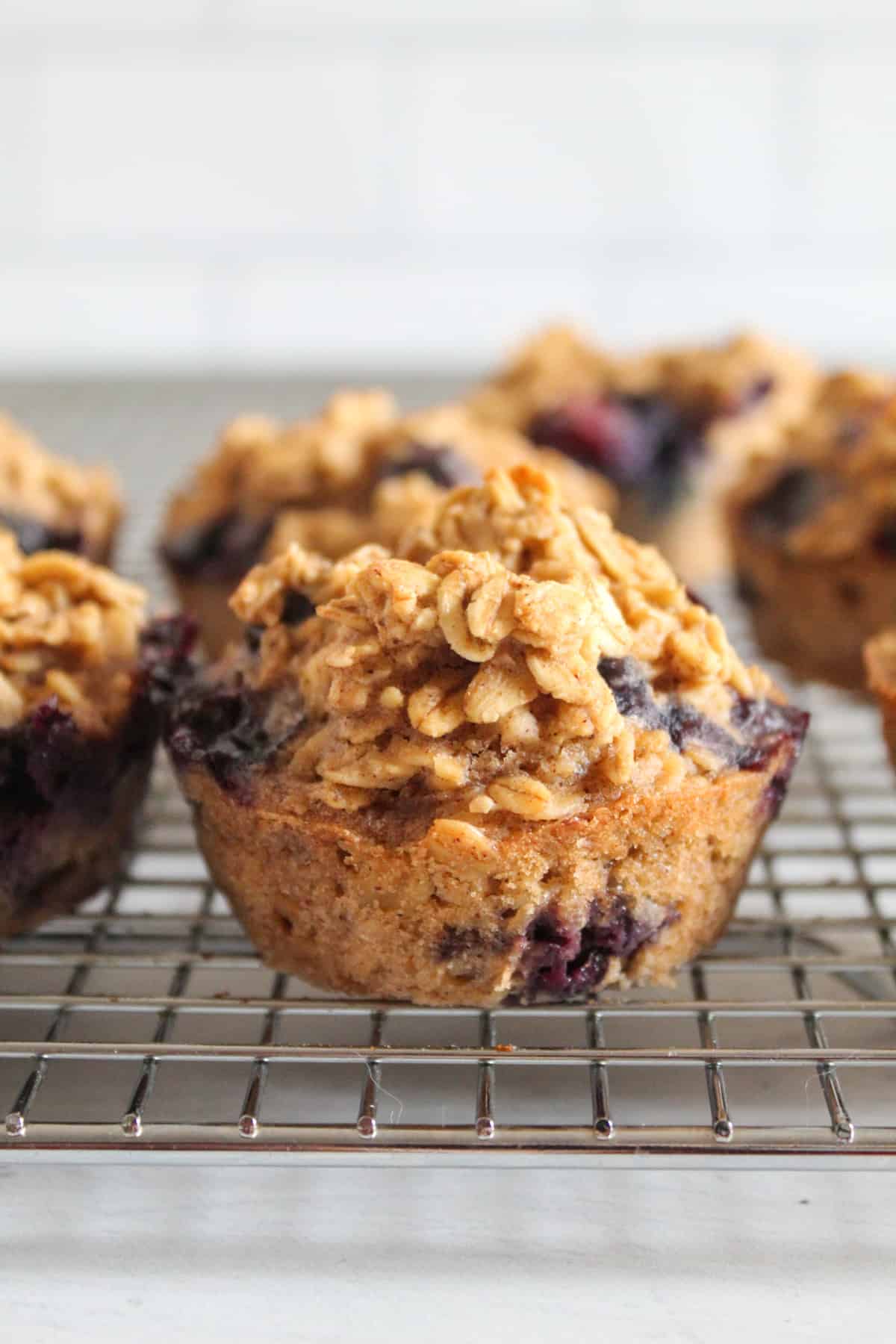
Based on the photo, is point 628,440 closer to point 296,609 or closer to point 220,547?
point 220,547

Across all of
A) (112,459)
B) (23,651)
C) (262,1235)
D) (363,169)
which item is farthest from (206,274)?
(262,1235)

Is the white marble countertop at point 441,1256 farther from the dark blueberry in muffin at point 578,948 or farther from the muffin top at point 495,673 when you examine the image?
the muffin top at point 495,673

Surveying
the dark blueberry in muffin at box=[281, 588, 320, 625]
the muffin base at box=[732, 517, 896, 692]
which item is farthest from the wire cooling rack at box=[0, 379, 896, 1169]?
the muffin base at box=[732, 517, 896, 692]

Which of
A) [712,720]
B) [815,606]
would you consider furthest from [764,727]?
[815,606]

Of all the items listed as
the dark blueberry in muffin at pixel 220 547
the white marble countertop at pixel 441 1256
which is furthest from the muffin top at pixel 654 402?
the white marble countertop at pixel 441 1256

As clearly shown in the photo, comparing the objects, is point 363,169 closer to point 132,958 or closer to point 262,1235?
point 132,958

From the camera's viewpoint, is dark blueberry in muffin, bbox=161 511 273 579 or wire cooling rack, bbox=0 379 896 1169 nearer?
wire cooling rack, bbox=0 379 896 1169

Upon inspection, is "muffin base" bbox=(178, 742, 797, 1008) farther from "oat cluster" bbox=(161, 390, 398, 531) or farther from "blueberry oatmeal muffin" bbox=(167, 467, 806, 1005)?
"oat cluster" bbox=(161, 390, 398, 531)
